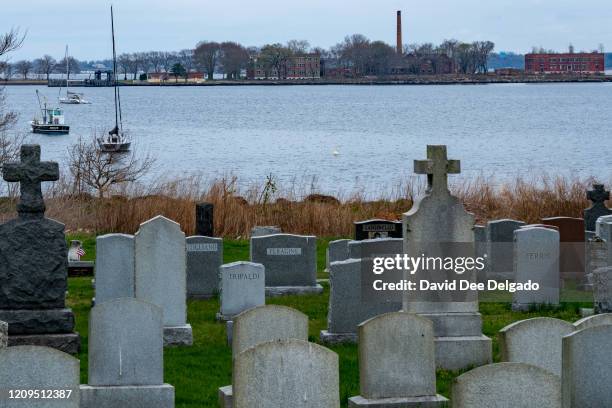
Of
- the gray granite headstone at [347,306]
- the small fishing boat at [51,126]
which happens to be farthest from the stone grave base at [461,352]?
the small fishing boat at [51,126]

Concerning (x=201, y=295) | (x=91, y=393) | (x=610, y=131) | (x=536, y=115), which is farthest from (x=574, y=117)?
(x=91, y=393)

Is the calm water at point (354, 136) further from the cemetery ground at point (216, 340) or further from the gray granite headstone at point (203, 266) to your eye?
the cemetery ground at point (216, 340)

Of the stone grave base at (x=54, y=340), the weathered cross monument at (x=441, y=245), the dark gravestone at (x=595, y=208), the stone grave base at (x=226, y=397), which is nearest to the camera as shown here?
the stone grave base at (x=226, y=397)

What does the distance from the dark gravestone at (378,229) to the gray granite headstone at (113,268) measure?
4.28 meters

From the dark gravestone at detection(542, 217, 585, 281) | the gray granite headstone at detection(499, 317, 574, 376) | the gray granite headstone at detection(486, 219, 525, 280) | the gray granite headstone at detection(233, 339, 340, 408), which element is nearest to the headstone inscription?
the gray granite headstone at detection(233, 339, 340, 408)

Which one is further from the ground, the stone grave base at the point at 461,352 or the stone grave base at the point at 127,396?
the stone grave base at the point at 127,396

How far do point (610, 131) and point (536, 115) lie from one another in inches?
899

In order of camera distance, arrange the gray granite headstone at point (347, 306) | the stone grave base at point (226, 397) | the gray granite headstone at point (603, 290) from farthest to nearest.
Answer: the gray granite headstone at point (603, 290) < the gray granite headstone at point (347, 306) < the stone grave base at point (226, 397)

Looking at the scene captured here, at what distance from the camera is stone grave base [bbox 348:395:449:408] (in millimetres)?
9227

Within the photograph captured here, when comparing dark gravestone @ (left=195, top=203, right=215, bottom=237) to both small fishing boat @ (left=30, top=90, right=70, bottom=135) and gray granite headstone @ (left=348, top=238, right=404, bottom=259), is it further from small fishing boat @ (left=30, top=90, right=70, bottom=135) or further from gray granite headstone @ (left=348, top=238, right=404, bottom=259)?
small fishing boat @ (left=30, top=90, right=70, bottom=135)

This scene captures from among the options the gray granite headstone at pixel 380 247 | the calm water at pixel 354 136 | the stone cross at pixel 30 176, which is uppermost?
the stone cross at pixel 30 176

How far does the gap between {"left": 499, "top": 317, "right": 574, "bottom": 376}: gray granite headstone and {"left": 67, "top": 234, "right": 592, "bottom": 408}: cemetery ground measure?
0.99m

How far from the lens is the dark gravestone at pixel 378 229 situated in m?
17.3

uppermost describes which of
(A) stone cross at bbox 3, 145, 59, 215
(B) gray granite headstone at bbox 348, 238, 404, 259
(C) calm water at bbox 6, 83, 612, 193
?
(A) stone cross at bbox 3, 145, 59, 215
